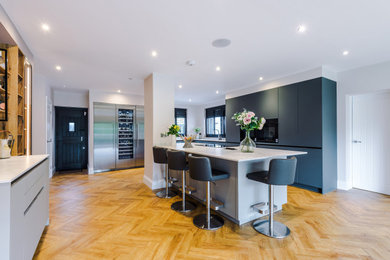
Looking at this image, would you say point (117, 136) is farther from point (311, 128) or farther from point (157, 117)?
point (311, 128)

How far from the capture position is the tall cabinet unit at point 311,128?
12.1 ft

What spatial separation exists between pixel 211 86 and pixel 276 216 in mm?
3612

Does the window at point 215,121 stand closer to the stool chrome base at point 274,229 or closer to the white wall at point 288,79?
the white wall at point 288,79

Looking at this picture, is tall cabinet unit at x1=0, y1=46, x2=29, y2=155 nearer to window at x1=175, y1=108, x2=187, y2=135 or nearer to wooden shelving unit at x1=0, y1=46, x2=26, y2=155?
wooden shelving unit at x1=0, y1=46, x2=26, y2=155

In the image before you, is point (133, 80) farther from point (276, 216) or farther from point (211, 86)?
point (276, 216)

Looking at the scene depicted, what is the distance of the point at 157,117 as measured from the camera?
12.9 ft

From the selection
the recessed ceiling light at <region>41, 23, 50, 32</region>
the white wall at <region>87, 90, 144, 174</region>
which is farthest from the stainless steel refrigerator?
the recessed ceiling light at <region>41, 23, 50, 32</region>

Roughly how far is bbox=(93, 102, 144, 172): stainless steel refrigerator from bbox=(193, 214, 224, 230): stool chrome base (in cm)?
404

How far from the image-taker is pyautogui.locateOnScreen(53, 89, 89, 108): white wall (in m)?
5.64

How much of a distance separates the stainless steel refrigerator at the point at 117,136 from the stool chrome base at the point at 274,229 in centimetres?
461

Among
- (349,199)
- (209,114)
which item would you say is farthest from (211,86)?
(349,199)

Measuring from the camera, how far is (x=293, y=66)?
12.0 ft

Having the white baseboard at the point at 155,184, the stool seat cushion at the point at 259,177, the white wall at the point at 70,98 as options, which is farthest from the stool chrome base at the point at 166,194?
the white wall at the point at 70,98

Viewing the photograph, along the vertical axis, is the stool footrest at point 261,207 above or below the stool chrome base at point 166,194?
above
